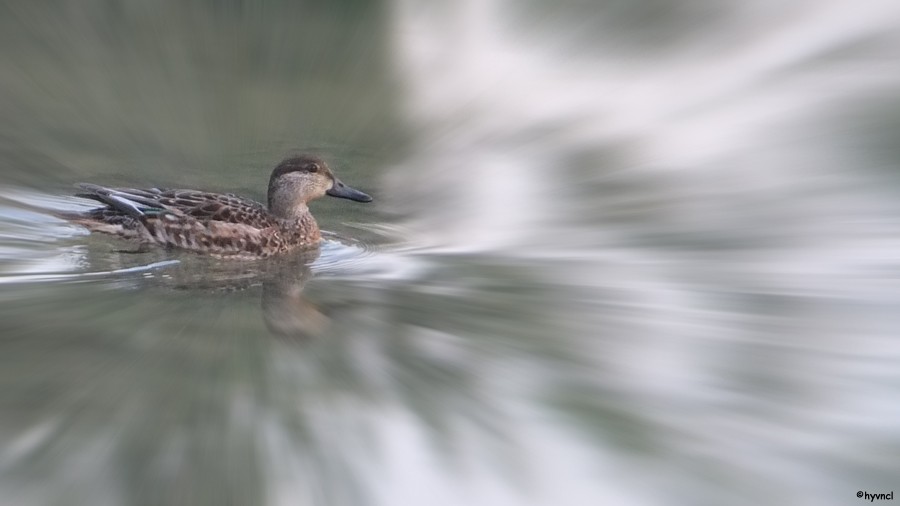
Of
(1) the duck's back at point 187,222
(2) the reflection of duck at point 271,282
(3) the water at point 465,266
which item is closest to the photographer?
(3) the water at point 465,266

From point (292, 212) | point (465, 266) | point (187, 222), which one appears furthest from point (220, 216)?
point (465, 266)

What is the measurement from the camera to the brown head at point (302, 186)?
16.0 feet

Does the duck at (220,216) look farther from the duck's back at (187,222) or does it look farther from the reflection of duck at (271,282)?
the reflection of duck at (271,282)

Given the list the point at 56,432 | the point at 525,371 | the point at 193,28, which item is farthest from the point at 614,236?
the point at 193,28

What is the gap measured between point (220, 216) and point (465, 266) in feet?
3.80

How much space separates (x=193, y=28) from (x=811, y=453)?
4426 mm

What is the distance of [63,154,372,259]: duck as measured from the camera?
178 inches

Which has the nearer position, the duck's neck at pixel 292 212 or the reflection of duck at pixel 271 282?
the reflection of duck at pixel 271 282

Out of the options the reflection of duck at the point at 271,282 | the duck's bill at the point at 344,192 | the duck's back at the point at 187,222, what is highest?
the duck's bill at the point at 344,192

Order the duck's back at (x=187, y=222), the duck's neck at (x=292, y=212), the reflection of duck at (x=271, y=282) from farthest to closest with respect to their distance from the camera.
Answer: the duck's neck at (x=292, y=212) → the duck's back at (x=187, y=222) → the reflection of duck at (x=271, y=282)

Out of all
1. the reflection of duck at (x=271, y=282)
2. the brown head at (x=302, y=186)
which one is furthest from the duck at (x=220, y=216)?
the reflection of duck at (x=271, y=282)

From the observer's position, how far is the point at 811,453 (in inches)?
105

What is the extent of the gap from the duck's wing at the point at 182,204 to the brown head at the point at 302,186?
4.3 inches

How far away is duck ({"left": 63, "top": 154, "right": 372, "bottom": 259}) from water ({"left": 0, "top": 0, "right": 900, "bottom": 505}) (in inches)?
4.7
